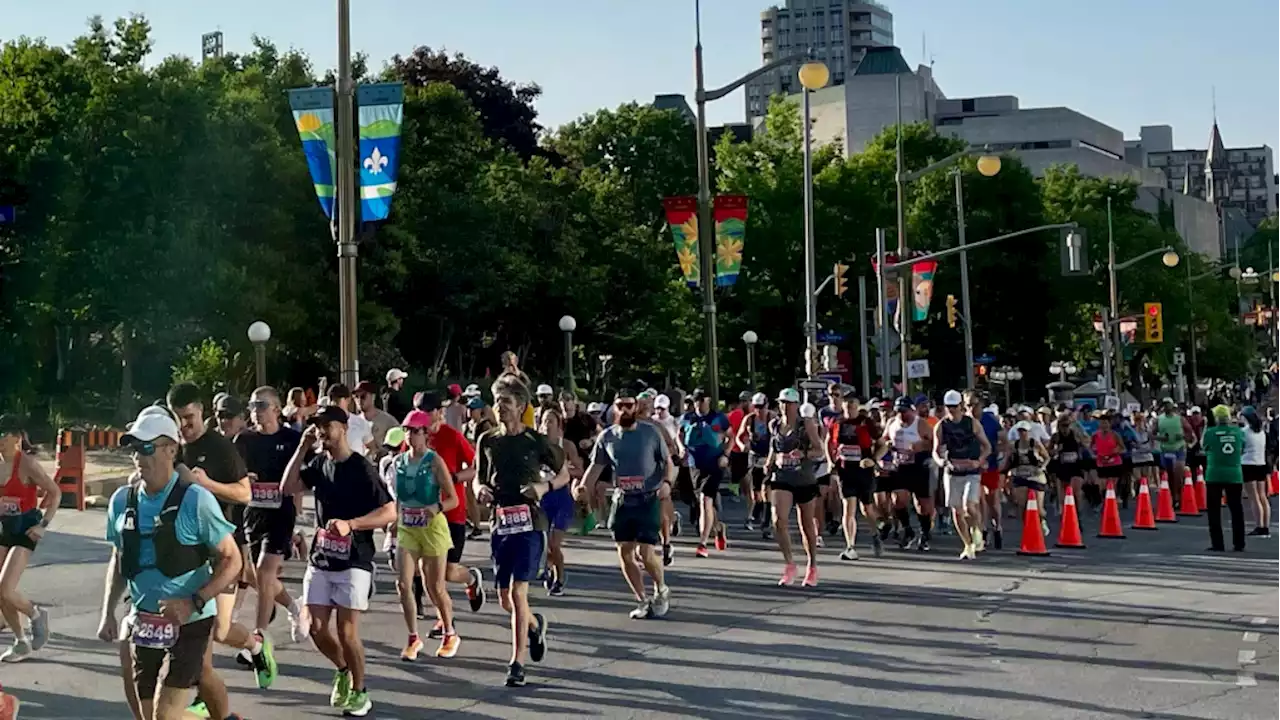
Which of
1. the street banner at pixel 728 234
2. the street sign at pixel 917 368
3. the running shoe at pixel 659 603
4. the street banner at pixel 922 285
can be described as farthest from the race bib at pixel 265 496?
the street banner at pixel 922 285

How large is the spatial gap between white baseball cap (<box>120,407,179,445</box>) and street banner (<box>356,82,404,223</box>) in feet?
41.9

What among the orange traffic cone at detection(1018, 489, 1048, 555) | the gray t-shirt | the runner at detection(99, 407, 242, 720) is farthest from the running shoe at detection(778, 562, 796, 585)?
the runner at detection(99, 407, 242, 720)

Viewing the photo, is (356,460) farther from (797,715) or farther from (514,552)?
(797,715)

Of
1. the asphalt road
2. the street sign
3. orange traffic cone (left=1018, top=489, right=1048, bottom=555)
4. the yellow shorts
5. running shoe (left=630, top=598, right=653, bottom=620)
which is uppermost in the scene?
the street sign

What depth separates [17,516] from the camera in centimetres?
1214

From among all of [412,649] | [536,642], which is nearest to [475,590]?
[412,649]

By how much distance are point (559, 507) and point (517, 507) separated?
4218mm

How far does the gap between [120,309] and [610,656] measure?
103 ft

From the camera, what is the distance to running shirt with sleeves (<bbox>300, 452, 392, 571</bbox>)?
9.73 m

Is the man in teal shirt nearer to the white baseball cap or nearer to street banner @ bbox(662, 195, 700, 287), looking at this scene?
street banner @ bbox(662, 195, 700, 287)

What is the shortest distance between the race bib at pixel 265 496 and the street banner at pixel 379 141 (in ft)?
25.4

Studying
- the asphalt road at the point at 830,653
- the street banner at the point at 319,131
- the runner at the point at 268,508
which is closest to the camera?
the asphalt road at the point at 830,653

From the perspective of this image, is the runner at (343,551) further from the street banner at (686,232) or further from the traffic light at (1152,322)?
the traffic light at (1152,322)

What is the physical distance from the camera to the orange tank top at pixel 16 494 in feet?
39.8
